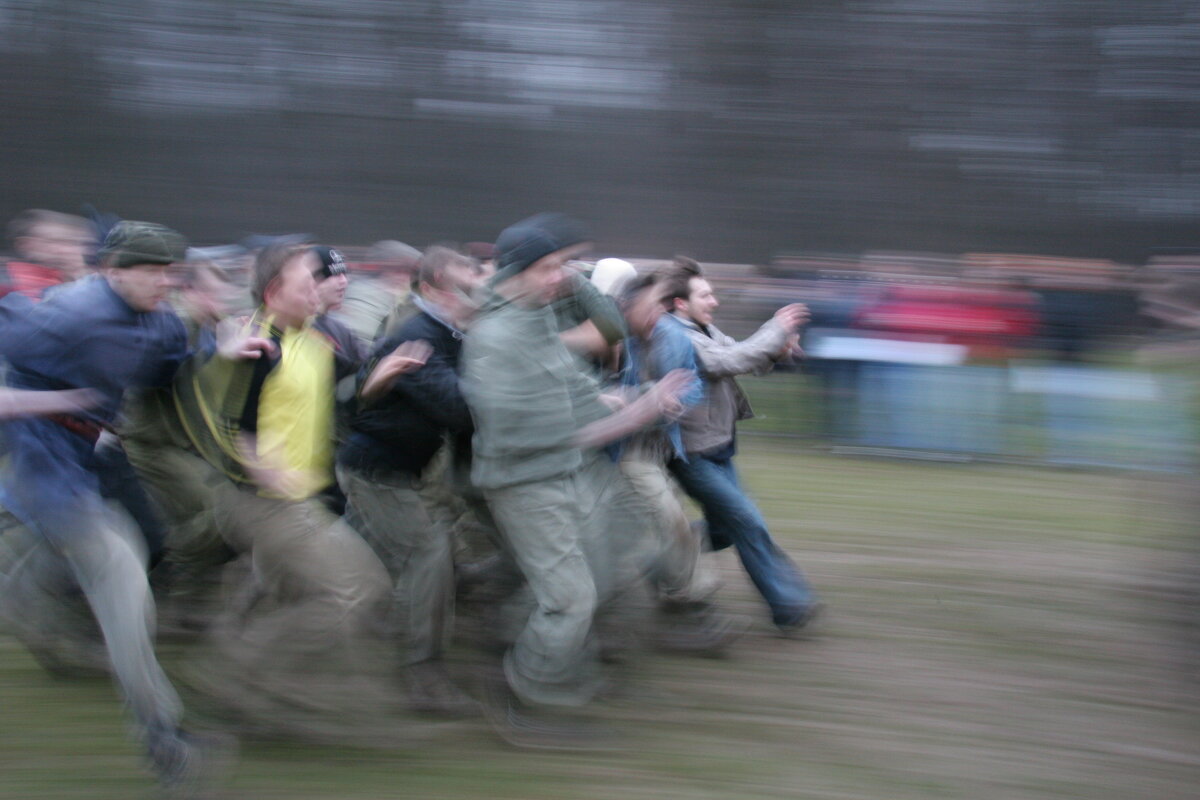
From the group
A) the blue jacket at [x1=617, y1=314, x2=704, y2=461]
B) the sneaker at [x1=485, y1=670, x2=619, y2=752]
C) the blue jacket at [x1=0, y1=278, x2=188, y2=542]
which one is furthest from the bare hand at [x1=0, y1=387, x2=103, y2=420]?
the blue jacket at [x1=617, y1=314, x2=704, y2=461]

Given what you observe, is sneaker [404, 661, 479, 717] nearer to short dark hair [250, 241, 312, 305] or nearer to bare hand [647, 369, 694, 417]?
bare hand [647, 369, 694, 417]

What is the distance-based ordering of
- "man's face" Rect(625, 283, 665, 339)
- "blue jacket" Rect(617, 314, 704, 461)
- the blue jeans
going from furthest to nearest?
the blue jeans
"man's face" Rect(625, 283, 665, 339)
"blue jacket" Rect(617, 314, 704, 461)

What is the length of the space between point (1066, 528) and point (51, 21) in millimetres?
14969

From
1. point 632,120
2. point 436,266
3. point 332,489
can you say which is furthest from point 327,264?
point 632,120

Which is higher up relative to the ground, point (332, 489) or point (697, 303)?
point (697, 303)

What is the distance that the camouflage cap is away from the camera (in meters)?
4.09

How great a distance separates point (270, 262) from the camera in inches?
181

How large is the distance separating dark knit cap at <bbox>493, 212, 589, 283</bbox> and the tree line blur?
9.97 meters

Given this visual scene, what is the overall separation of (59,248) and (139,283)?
3415 millimetres

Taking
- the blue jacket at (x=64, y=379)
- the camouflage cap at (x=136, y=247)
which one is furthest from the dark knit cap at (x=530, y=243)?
the blue jacket at (x=64, y=379)

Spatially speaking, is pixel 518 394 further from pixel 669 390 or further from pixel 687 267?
pixel 687 267

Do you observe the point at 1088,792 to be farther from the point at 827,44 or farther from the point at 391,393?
the point at 827,44

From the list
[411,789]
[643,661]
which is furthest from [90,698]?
[643,661]

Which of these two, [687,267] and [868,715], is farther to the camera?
[687,267]
